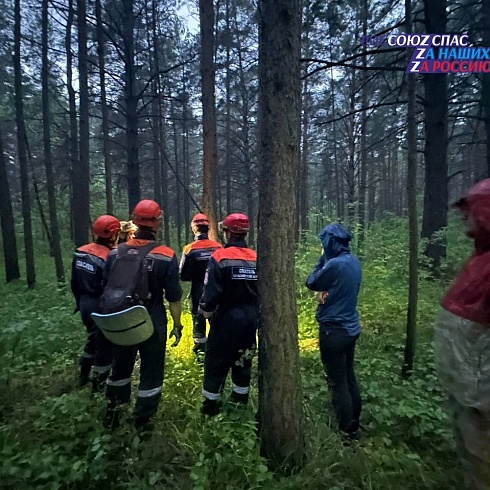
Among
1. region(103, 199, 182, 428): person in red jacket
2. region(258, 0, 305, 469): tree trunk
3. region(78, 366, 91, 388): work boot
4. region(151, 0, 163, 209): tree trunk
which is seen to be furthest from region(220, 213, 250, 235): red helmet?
region(151, 0, 163, 209): tree trunk

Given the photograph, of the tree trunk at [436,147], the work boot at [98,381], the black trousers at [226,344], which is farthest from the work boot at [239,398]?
the tree trunk at [436,147]

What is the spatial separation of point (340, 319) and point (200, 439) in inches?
67.8

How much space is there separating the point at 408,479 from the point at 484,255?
2024 mm

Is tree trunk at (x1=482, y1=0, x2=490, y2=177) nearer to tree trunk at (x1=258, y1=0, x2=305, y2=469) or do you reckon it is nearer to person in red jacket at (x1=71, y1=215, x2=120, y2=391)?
tree trunk at (x1=258, y1=0, x2=305, y2=469)

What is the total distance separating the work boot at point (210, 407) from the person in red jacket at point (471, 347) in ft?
7.54

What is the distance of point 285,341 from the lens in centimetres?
305

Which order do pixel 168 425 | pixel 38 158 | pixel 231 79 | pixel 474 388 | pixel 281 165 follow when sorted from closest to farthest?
pixel 474 388
pixel 281 165
pixel 168 425
pixel 231 79
pixel 38 158

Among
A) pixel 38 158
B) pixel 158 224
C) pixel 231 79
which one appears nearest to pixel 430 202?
pixel 158 224

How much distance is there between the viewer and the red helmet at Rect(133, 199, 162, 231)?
3883 millimetres

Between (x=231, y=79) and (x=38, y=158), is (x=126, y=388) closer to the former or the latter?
(x=231, y=79)

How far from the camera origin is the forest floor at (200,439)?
9.61 ft

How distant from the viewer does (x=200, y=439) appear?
11.0ft

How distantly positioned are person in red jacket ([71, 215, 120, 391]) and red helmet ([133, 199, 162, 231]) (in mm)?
1036

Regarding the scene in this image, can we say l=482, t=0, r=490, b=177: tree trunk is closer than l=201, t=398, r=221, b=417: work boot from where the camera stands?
No
